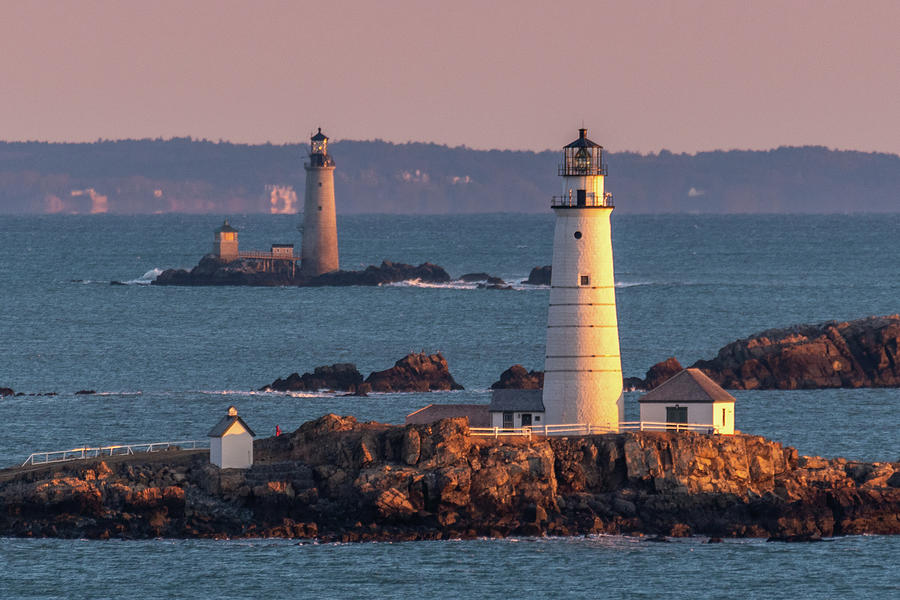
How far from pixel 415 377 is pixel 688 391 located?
2697cm

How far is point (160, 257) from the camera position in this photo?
19525 centimetres

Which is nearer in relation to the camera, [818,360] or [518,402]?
[518,402]

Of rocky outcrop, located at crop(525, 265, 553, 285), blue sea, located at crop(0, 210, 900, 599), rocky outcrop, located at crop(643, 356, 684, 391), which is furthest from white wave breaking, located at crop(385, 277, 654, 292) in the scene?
rocky outcrop, located at crop(643, 356, 684, 391)

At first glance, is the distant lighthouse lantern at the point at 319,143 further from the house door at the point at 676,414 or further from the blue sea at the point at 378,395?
the house door at the point at 676,414

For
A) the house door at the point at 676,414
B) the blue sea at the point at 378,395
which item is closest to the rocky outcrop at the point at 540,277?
the blue sea at the point at 378,395

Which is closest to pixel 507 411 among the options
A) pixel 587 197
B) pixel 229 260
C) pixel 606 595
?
pixel 587 197

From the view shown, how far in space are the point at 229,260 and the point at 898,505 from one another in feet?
325

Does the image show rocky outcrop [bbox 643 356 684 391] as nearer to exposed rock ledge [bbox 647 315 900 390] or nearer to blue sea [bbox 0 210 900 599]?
exposed rock ledge [bbox 647 315 900 390]

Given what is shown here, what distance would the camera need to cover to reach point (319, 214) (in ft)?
429

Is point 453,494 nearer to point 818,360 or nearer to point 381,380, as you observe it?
point 381,380

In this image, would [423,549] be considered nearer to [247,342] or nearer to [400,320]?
[247,342]

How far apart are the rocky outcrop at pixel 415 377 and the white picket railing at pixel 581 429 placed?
1002 inches

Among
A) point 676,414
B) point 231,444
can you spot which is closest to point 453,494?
point 231,444

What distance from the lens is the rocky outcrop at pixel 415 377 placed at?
72.6m
